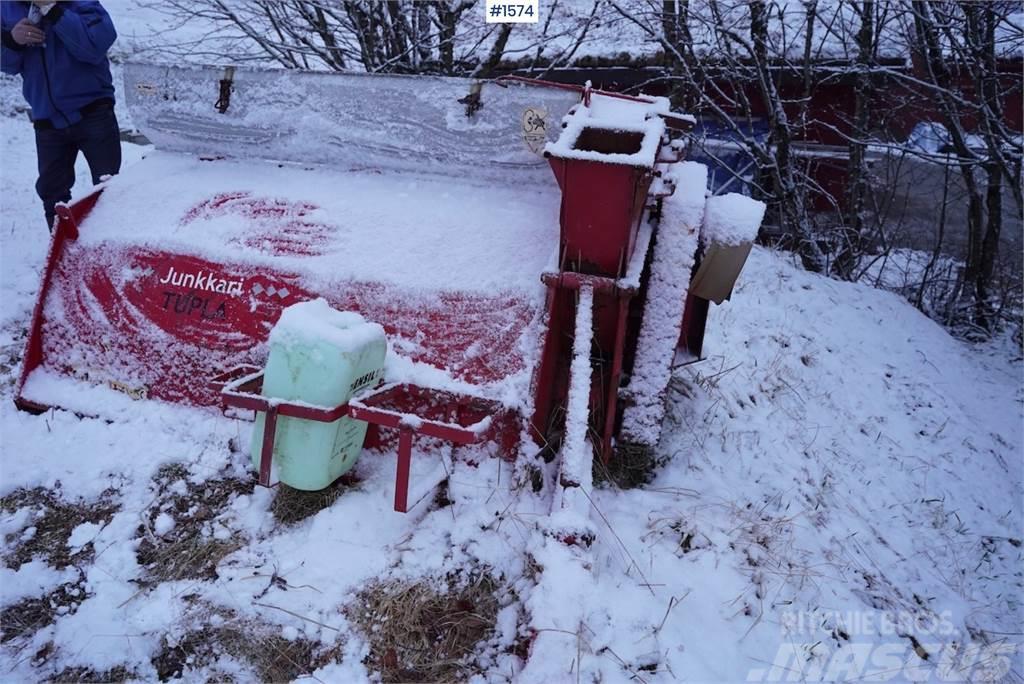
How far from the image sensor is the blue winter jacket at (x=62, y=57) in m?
3.52

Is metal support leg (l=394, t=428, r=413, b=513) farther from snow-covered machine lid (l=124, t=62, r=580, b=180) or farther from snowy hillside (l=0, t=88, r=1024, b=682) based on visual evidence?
snow-covered machine lid (l=124, t=62, r=580, b=180)

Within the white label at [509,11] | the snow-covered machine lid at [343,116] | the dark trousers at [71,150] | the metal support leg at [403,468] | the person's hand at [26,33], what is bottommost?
the metal support leg at [403,468]

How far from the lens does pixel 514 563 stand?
89.9 inches

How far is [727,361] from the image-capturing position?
4.02 meters

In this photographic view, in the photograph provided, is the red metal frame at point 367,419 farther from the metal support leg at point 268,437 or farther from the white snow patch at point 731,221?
the white snow patch at point 731,221

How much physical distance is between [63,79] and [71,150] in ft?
1.48

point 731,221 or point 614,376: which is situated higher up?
point 731,221

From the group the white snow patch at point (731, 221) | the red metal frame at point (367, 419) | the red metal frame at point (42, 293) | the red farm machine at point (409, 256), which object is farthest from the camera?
the red metal frame at point (42, 293)

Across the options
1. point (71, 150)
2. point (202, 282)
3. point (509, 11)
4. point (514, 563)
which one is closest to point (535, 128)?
point (202, 282)

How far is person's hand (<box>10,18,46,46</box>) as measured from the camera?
345 centimetres

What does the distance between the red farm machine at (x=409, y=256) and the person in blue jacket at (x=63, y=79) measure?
0.48 m

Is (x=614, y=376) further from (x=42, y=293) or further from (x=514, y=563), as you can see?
(x=42, y=293)

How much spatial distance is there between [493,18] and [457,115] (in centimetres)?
314
